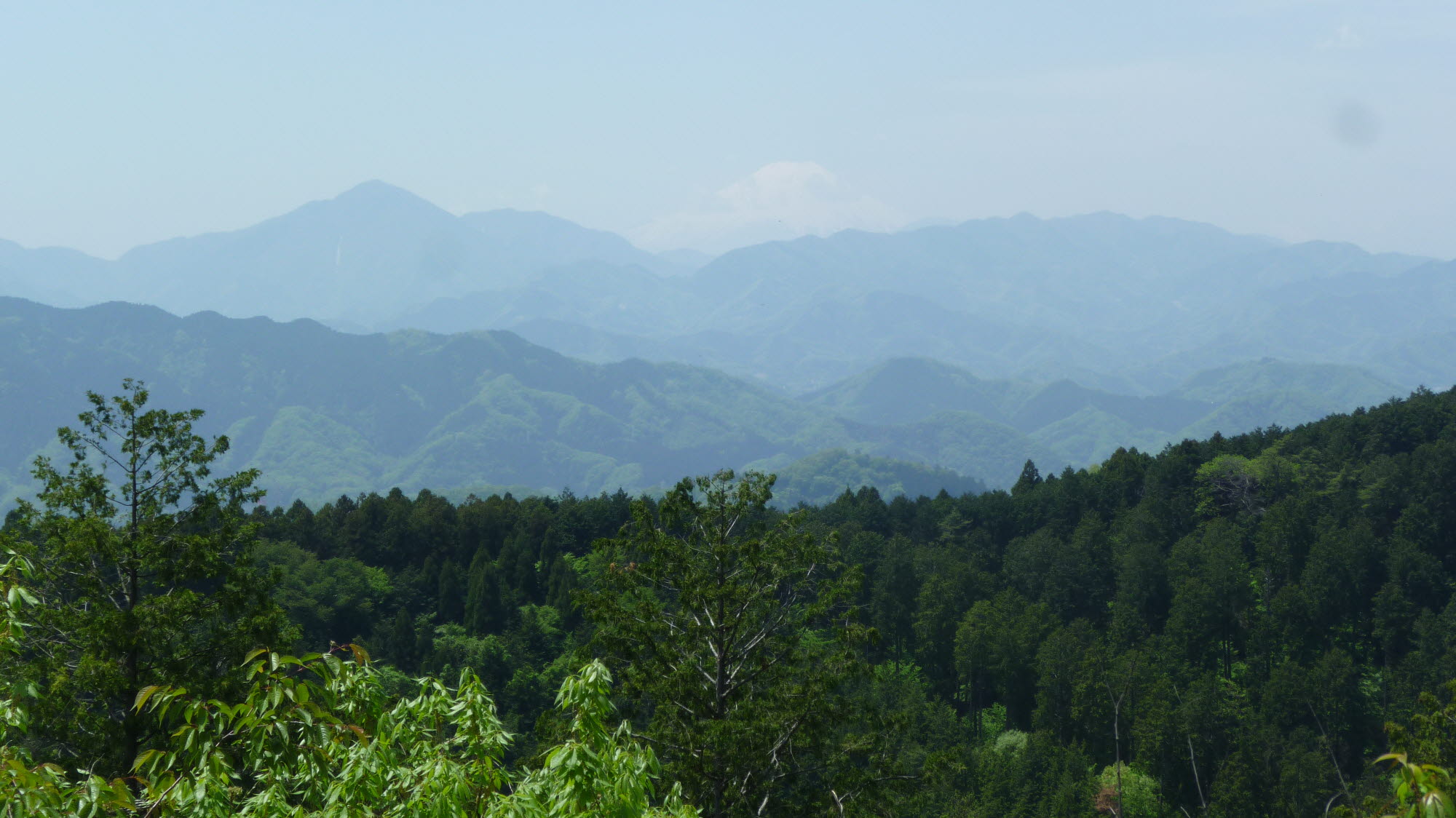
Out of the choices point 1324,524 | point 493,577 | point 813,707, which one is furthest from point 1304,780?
point 493,577

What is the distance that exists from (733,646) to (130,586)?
10500 millimetres

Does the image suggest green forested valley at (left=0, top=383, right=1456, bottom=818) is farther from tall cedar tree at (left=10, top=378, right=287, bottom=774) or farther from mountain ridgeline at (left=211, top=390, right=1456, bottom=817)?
mountain ridgeline at (left=211, top=390, right=1456, bottom=817)

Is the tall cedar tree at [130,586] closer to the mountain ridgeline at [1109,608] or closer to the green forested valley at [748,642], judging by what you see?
the green forested valley at [748,642]

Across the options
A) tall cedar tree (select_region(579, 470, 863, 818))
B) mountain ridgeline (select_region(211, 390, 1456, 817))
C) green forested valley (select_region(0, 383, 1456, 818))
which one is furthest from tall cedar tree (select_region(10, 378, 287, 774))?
mountain ridgeline (select_region(211, 390, 1456, 817))

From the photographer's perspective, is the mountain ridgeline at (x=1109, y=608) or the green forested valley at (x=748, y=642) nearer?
the green forested valley at (x=748, y=642)

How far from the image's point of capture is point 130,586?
55.0 ft

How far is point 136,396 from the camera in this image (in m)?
17.2

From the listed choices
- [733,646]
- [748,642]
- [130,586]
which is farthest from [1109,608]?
[130,586]

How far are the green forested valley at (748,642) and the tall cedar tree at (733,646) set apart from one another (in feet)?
0.26

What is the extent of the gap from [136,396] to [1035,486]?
80.5 metres

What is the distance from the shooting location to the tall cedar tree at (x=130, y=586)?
15172 mm

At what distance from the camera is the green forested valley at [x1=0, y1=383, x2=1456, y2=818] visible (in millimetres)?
7336

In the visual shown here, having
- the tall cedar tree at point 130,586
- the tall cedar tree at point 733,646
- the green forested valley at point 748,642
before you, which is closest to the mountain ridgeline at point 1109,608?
the green forested valley at point 748,642

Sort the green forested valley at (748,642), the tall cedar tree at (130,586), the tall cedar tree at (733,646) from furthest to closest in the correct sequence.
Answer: the tall cedar tree at (733,646) < the tall cedar tree at (130,586) < the green forested valley at (748,642)
